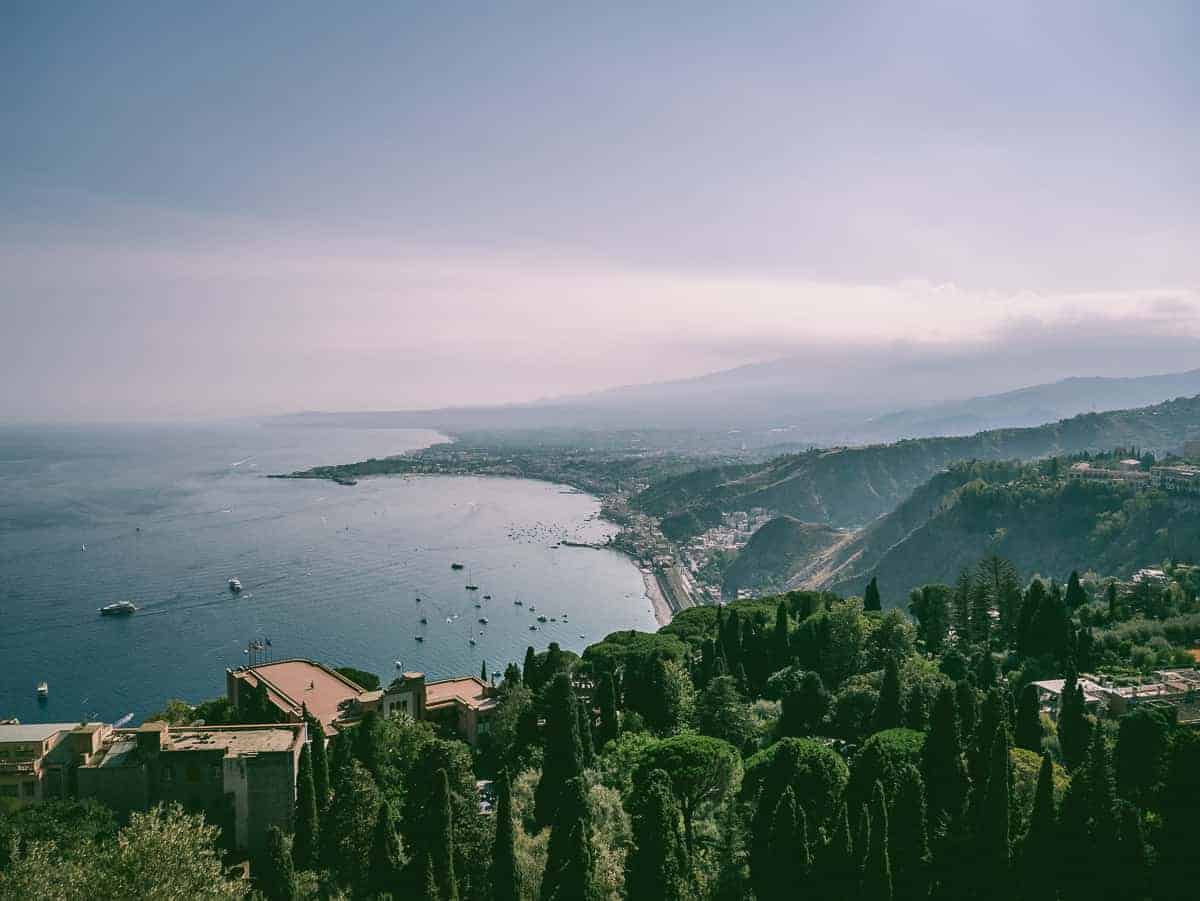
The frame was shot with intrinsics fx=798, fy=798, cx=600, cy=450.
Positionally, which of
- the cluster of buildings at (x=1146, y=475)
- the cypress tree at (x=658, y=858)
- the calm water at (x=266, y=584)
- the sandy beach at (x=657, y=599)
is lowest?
the sandy beach at (x=657, y=599)

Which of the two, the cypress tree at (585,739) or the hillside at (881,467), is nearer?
the cypress tree at (585,739)

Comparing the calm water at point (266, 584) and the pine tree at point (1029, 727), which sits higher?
the pine tree at point (1029, 727)

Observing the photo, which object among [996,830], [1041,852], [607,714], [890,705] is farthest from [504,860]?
[890,705]

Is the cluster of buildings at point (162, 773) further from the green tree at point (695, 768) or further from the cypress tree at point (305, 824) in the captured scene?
the green tree at point (695, 768)

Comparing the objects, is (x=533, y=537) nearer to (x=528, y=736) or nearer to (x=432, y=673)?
(x=432, y=673)


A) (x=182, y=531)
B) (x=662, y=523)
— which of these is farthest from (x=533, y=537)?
(x=182, y=531)

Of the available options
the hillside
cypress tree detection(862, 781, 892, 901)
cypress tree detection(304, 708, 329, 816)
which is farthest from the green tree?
the hillside

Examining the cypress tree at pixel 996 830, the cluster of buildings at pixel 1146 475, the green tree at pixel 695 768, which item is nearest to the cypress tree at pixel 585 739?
the green tree at pixel 695 768
